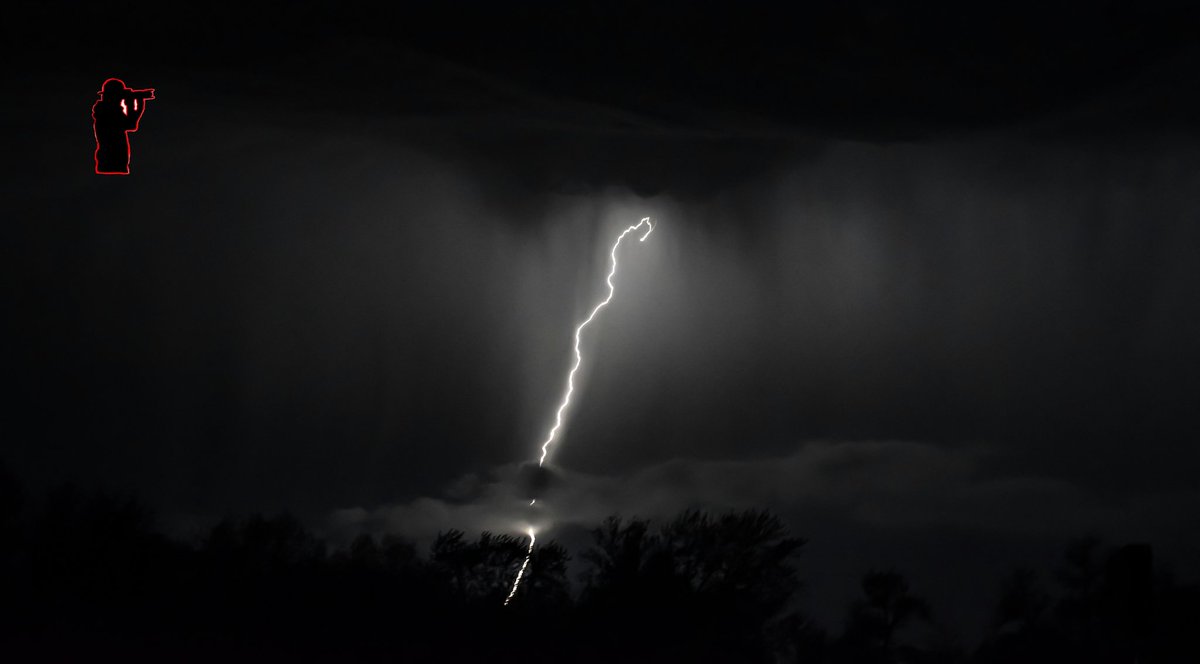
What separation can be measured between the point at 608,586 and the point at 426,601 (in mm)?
4700

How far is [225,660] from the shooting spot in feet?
62.1

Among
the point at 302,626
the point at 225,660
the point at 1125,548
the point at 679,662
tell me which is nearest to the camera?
the point at 1125,548

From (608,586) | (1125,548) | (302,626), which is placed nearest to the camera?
(1125,548)

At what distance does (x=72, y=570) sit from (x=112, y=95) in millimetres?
14378

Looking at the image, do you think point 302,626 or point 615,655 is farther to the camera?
point 615,655

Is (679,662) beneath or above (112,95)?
beneath

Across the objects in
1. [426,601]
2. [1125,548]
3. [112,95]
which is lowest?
[1125,548]

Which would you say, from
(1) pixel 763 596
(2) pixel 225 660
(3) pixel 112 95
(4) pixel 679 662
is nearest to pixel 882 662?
(1) pixel 763 596

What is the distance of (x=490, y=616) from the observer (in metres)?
24.1

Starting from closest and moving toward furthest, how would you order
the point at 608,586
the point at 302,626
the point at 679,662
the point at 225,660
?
1. the point at 225,660
2. the point at 302,626
3. the point at 679,662
4. the point at 608,586

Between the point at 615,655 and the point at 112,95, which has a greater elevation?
the point at 112,95

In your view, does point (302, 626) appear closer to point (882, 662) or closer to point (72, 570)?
point (72, 570)

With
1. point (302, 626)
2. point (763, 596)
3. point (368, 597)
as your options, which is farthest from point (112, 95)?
point (763, 596)

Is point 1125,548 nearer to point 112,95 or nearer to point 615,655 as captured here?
point 112,95
